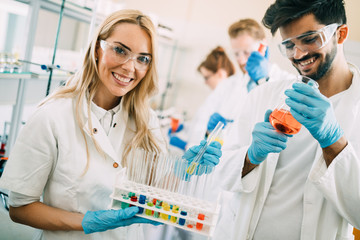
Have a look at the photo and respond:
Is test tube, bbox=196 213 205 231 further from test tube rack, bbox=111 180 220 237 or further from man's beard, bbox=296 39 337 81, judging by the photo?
man's beard, bbox=296 39 337 81

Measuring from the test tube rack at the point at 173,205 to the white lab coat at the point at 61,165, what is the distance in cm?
19

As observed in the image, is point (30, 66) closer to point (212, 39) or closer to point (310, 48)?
point (310, 48)

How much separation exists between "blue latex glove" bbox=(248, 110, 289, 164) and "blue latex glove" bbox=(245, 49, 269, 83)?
981 millimetres

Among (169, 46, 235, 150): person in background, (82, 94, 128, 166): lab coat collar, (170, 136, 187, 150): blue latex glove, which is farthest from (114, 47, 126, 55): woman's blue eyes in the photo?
(169, 46, 235, 150): person in background

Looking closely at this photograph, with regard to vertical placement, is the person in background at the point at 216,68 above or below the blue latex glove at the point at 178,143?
above

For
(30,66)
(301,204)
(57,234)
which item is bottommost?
(57,234)

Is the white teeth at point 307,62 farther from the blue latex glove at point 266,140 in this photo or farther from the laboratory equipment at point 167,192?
the laboratory equipment at point 167,192

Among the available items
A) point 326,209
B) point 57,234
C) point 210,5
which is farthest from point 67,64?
point 210,5

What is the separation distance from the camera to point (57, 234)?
1.20m

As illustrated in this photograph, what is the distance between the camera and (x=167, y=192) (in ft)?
3.44

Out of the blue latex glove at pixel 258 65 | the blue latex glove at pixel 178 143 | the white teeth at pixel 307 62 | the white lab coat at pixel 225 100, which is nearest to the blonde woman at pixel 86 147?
the white teeth at pixel 307 62

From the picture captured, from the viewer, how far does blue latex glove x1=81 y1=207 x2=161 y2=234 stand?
973 millimetres

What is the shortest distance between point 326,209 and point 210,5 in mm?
3470

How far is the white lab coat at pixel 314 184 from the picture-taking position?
1.08 m
